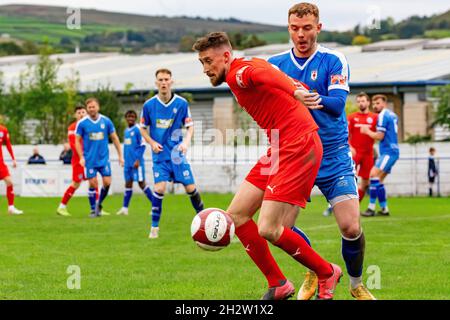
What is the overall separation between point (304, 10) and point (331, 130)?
1071mm

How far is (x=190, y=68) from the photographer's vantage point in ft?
199

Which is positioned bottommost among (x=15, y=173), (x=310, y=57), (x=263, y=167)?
(x=15, y=173)

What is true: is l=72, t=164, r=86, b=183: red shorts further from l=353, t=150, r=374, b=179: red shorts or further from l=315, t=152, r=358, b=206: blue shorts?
l=315, t=152, r=358, b=206: blue shorts

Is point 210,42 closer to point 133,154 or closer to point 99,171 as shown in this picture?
point 99,171

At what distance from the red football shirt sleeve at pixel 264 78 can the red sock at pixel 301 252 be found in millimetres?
1275

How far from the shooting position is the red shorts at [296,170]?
8086mm

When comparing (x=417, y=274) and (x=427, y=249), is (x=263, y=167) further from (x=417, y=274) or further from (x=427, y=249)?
(x=427, y=249)

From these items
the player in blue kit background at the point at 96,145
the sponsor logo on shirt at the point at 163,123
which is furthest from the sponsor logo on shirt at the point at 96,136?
the sponsor logo on shirt at the point at 163,123

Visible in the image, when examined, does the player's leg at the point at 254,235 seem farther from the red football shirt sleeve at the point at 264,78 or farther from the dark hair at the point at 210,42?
the dark hair at the point at 210,42

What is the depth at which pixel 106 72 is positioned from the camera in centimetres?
6444

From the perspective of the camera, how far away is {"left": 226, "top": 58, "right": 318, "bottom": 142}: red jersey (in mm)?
8008

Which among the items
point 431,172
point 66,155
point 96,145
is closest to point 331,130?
point 96,145
